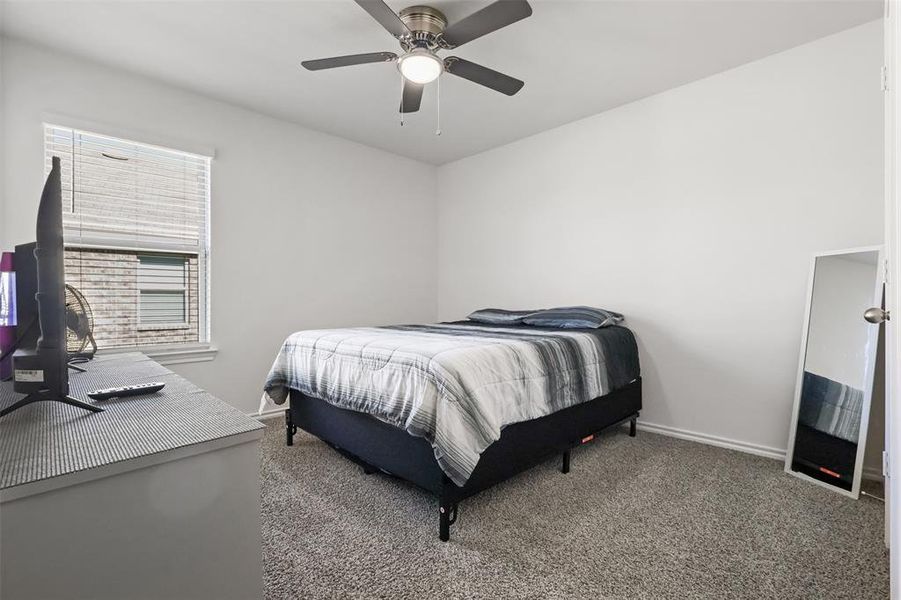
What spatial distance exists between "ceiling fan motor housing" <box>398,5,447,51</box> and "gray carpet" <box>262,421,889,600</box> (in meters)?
2.31

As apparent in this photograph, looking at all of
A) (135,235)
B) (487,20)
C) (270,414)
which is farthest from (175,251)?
(487,20)

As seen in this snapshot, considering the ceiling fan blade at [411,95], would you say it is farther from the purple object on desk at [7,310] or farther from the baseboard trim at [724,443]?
the baseboard trim at [724,443]

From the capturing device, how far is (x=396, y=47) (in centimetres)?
252

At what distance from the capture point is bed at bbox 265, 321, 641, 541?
1666mm

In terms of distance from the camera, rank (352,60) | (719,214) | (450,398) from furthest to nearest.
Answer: (719,214) < (352,60) < (450,398)

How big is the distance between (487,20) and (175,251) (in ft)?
8.63

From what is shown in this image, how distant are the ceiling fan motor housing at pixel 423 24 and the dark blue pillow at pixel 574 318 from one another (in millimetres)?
1929

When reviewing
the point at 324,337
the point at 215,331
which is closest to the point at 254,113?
the point at 215,331

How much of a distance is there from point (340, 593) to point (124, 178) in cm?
295

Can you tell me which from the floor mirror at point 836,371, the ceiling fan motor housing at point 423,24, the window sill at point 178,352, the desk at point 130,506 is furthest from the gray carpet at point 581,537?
the ceiling fan motor housing at point 423,24

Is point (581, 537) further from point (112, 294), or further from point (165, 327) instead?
point (112, 294)

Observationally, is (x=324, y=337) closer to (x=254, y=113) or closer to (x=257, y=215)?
(x=257, y=215)

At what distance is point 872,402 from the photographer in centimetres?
211

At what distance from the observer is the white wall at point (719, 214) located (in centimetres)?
236
